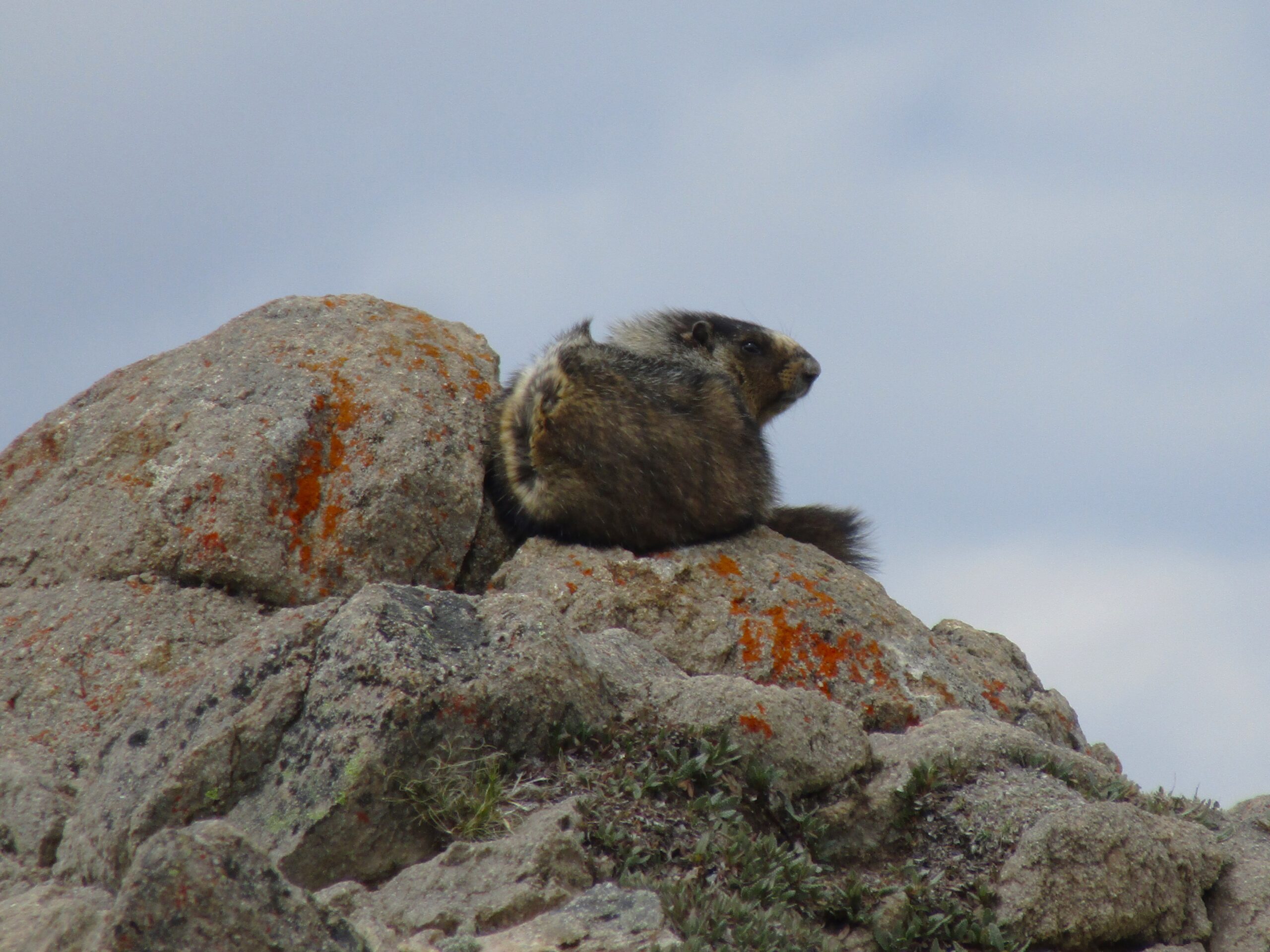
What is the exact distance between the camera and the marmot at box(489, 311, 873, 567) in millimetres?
6609

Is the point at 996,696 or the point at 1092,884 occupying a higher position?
the point at 996,696

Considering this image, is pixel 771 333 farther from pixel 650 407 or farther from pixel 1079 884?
pixel 1079 884

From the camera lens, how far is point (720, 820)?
4352 mm

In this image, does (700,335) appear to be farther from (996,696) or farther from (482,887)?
(482,887)

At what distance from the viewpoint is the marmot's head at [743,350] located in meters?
7.82

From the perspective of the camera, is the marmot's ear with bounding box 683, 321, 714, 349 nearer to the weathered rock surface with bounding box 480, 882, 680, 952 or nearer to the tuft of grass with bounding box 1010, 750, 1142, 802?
the tuft of grass with bounding box 1010, 750, 1142, 802

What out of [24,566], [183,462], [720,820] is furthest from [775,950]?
[24,566]

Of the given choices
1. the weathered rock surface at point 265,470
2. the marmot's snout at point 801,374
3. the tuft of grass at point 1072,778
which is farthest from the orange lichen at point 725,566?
the tuft of grass at point 1072,778

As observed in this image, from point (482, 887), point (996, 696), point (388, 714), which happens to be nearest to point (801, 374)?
point (996, 696)

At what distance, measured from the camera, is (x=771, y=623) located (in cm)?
632

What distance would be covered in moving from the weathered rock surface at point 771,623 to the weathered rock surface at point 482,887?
6.97ft

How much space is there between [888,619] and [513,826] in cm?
315

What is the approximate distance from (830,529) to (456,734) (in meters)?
3.96

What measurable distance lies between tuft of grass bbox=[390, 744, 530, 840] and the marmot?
8.19 ft
